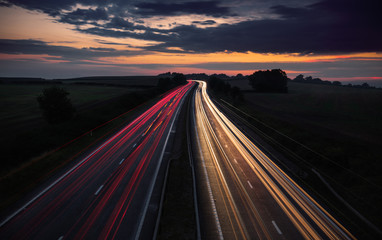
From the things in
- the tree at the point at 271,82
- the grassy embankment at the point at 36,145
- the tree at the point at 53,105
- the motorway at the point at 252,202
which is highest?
the tree at the point at 271,82

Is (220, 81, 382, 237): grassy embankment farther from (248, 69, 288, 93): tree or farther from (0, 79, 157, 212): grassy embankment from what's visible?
(248, 69, 288, 93): tree

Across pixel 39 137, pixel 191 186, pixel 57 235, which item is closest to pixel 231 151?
pixel 191 186

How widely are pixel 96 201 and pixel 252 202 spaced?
40.4 ft

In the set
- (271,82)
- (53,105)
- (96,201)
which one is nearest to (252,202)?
(96,201)

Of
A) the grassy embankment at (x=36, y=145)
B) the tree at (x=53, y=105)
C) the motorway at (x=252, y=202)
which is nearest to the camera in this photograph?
the motorway at (x=252, y=202)

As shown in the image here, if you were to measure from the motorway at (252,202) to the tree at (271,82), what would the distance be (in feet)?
312

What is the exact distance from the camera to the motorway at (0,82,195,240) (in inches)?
558

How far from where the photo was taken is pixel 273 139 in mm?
34906

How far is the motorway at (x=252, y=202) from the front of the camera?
14422 millimetres

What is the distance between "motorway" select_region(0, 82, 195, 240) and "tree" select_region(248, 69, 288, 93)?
329ft

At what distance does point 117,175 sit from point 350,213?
2011 cm

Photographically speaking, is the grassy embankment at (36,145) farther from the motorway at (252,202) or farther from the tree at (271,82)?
the tree at (271,82)

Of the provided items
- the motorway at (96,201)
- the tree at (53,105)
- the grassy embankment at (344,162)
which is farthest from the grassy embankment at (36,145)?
the grassy embankment at (344,162)

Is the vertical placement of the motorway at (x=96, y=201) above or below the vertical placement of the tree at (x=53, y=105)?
below
